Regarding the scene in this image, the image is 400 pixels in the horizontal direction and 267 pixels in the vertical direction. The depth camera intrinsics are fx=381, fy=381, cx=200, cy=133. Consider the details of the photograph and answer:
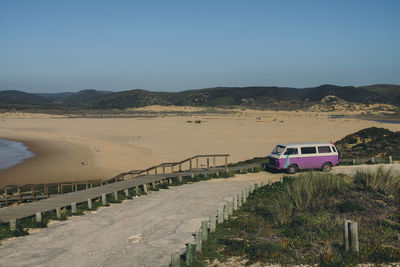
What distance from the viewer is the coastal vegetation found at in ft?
34.1

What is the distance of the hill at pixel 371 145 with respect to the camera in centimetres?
3503

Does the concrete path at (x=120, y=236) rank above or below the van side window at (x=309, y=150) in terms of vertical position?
below

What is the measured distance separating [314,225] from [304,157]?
13173 mm

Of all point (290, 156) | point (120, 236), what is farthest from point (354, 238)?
point (290, 156)

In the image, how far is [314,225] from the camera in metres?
12.9

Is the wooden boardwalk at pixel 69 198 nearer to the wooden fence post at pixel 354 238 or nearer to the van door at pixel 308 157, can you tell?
the van door at pixel 308 157

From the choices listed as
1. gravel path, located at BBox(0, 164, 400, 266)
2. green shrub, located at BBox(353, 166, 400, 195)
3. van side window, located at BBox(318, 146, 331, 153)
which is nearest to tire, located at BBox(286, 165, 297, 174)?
van side window, located at BBox(318, 146, 331, 153)

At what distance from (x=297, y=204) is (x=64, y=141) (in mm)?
45489

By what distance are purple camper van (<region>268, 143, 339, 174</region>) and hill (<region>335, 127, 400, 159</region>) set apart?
919cm

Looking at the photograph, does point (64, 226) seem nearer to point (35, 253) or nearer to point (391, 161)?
point (35, 253)

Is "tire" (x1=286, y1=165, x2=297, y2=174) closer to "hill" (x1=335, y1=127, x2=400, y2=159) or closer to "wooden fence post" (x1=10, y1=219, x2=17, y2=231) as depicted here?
"hill" (x1=335, y1=127, x2=400, y2=159)

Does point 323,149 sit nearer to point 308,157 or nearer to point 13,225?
point 308,157

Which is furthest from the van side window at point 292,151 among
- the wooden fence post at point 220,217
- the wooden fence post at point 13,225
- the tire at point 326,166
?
the wooden fence post at point 13,225

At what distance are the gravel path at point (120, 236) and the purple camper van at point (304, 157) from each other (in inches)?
287
